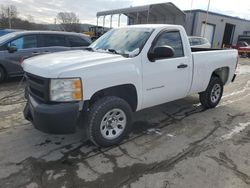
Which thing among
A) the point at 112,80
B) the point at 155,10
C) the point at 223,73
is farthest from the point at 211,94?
the point at 155,10

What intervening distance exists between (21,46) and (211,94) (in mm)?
6227

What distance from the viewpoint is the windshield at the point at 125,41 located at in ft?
14.6

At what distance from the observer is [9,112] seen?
225 inches

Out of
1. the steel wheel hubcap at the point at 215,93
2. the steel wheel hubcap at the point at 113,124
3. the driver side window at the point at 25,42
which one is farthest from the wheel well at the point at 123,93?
the driver side window at the point at 25,42

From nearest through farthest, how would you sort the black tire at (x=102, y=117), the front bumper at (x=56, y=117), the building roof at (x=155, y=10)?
the front bumper at (x=56, y=117) → the black tire at (x=102, y=117) → the building roof at (x=155, y=10)

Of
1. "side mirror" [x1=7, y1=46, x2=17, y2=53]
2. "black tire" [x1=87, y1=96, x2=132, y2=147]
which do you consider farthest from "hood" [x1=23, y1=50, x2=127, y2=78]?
"side mirror" [x1=7, y1=46, x2=17, y2=53]

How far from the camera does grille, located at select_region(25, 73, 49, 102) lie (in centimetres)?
356

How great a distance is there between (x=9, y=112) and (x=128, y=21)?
36740 mm

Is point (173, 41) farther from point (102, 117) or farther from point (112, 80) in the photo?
point (102, 117)

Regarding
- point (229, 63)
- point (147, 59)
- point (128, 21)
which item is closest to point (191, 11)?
point (128, 21)

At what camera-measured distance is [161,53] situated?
433 centimetres

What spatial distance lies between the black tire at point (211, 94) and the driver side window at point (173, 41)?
151 centimetres

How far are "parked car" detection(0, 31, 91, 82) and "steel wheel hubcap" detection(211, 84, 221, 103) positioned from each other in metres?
5.24

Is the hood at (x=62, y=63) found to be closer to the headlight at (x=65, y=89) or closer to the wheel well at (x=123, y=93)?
the headlight at (x=65, y=89)
